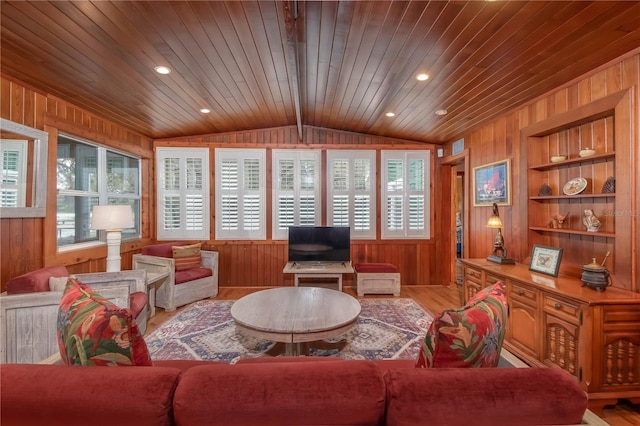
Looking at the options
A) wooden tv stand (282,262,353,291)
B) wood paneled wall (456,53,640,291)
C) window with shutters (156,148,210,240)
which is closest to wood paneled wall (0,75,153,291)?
window with shutters (156,148,210,240)

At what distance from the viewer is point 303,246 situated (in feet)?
14.7

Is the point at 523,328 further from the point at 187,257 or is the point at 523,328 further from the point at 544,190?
the point at 187,257

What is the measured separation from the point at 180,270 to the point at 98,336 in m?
3.25

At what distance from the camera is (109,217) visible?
9.84 ft

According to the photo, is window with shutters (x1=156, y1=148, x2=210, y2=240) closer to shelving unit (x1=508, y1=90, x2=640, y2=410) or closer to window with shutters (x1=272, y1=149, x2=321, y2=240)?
window with shutters (x1=272, y1=149, x2=321, y2=240)

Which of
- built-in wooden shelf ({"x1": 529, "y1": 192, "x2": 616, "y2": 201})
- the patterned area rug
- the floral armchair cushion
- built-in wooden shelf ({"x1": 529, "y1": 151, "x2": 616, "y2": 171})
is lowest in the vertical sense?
the patterned area rug

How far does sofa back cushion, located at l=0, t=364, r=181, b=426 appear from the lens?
837 mm

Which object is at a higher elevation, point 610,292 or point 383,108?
point 383,108

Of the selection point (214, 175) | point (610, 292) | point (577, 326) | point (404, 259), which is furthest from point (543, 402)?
point (214, 175)

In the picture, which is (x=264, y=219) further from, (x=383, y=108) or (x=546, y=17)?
(x=546, y=17)

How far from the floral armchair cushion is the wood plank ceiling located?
5.77 feet

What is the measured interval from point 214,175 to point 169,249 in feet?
4.56

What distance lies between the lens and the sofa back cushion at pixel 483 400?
2.80 ft

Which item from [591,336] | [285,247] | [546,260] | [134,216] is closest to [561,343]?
[591,336]
